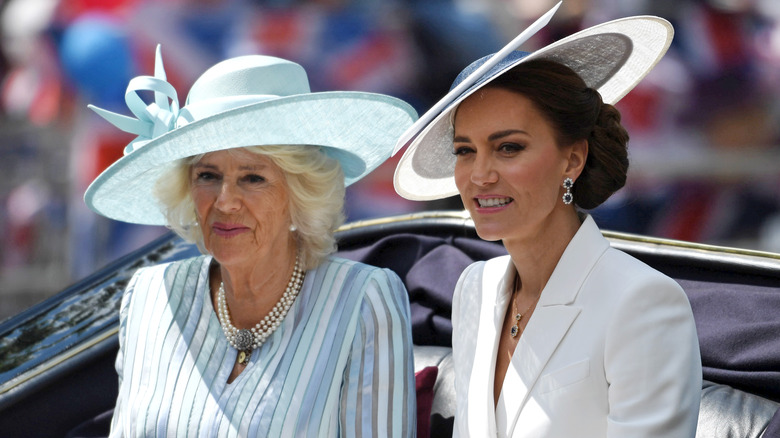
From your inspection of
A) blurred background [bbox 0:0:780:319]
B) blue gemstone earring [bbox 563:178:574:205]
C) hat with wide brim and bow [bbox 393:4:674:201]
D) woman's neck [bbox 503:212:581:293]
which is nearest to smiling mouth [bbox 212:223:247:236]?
hat with wide brim and bow [bbox 393:4:674:201]

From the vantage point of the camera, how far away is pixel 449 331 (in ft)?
8.20

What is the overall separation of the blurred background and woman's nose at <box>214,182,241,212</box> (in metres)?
0.99

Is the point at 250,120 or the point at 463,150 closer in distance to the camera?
the point at 463,150

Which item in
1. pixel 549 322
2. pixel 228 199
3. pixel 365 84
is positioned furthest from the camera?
pixel 365 84

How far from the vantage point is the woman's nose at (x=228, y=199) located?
7.01 feet

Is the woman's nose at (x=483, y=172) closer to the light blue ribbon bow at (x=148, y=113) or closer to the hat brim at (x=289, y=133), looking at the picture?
A: the hat brim at (x=289, y=133)

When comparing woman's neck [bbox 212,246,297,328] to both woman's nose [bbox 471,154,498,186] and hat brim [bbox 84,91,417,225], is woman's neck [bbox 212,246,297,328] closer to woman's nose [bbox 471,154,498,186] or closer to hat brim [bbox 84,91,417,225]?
hat brim [bbox 84,91,417,225]

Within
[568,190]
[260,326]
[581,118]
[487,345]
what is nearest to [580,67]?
[581,118]

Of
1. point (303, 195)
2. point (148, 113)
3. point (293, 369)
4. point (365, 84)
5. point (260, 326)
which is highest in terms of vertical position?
point (148, 113)

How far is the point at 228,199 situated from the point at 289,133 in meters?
0.21

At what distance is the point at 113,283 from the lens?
9.38ft

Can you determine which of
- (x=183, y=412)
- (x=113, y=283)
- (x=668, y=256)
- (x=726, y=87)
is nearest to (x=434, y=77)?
(x=726, y=87)

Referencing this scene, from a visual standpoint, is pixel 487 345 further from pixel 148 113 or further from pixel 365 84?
pixel 365 84

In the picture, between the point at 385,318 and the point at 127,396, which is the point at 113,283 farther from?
the point at 385,318
